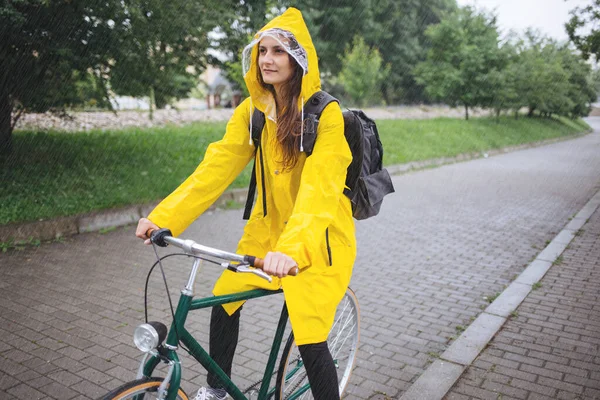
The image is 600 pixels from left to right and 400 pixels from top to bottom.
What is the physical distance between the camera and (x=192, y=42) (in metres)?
9.44

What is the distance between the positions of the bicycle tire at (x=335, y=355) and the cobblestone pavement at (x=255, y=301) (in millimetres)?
263

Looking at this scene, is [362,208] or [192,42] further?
[192,42]

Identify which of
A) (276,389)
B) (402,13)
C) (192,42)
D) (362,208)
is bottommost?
(276,389)

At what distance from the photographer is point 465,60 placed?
27.8 m

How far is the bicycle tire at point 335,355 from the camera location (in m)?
2.67

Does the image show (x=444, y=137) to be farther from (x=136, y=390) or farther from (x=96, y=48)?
(x=136, y=390)

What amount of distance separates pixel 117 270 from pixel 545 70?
115ft

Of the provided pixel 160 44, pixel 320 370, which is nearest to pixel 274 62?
pixel 320 370

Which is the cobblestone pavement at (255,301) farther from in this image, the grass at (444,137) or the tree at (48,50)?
the grass at (444,137)

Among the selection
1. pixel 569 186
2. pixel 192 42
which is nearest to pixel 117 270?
pixel 192 42

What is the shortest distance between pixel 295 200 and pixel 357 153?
14.9 inches

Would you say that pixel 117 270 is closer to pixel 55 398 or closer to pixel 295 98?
pixel 55 398

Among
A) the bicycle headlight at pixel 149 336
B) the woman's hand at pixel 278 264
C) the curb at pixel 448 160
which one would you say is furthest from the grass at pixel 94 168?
the woman's hand at pixel 278 264

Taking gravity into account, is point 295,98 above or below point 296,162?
above
